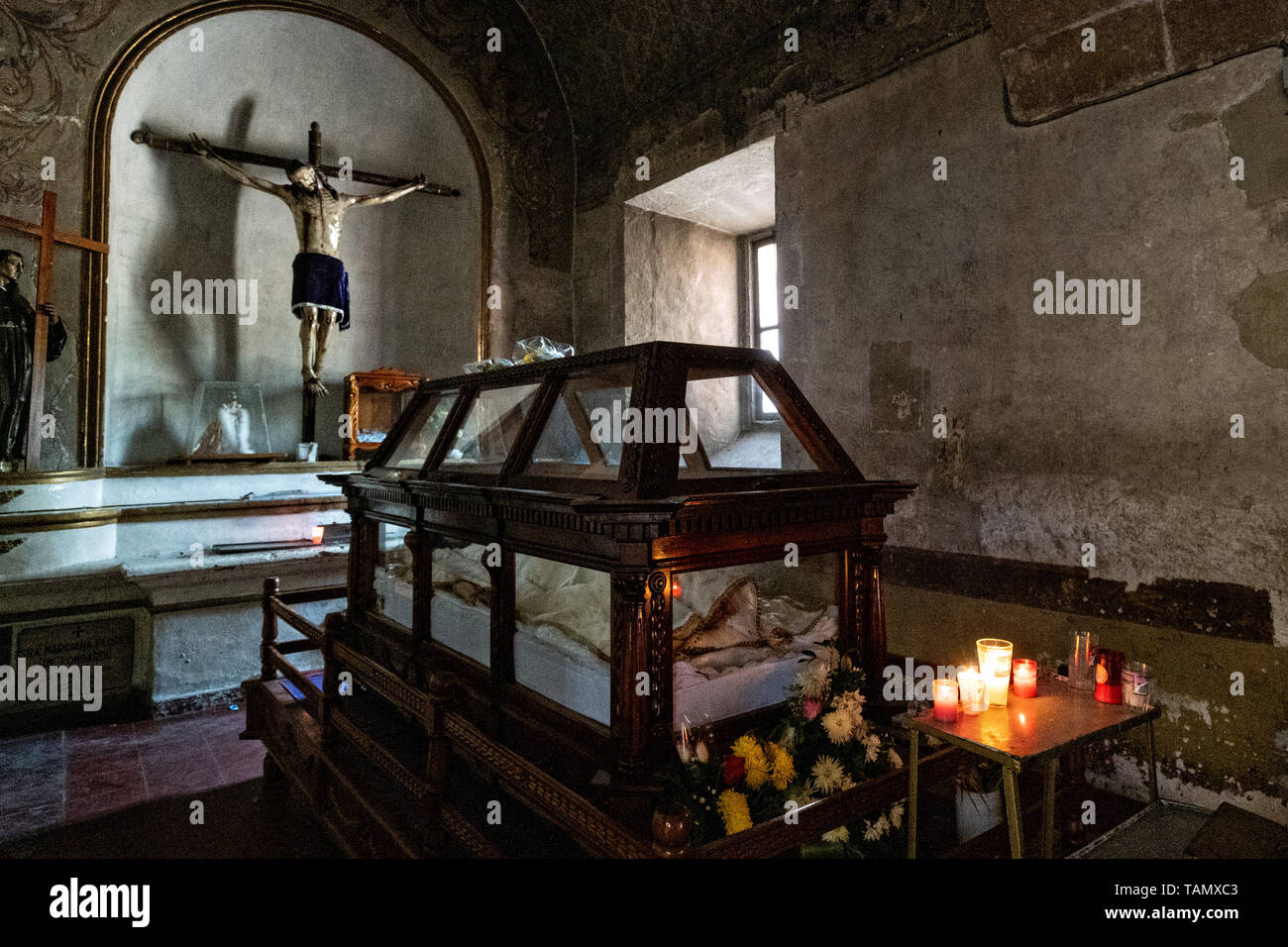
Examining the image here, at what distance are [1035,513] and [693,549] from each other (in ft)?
8.13

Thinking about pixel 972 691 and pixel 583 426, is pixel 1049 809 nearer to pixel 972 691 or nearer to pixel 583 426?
pixel 972 691

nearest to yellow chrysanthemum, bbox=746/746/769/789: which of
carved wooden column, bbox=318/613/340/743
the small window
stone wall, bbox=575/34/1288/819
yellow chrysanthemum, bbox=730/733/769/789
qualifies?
yellow chrysanthemum, bbox=730/733/769/789

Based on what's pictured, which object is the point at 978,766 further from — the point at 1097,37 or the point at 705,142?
the point at 705,142

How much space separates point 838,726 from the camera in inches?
79.5

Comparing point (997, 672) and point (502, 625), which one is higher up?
point (502, 625)

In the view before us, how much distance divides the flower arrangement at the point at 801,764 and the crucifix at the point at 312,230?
5418mm

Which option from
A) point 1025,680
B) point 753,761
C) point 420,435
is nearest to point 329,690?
point 420,435

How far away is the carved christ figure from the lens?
5.98 m

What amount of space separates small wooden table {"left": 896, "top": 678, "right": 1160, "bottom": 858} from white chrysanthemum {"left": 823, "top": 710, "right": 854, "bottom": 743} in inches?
8.3

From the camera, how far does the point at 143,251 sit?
5.95m

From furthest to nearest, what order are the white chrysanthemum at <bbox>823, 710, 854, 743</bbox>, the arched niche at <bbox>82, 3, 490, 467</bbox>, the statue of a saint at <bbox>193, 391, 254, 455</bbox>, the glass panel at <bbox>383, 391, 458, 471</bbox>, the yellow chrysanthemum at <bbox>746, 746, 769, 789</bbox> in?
the statue of a saint at <bbox>193, 391, 254, 455</bbox>, the arched niche at <bbox>82, 3, 490, 467</bbox>, the glass panel at <bbox>383, 391, 458, 471</bbox>, the white chrysanthemum at <bbox>823, 710, 854, 743</bbox>, the yellow chrysanthemum at <bbox>746, 746, 769, 789</bbox>

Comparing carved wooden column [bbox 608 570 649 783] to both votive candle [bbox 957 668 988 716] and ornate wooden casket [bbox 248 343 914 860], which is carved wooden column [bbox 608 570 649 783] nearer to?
ornate wooden casket [bbox 248 343 914 860]

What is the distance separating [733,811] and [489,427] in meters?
1.76
